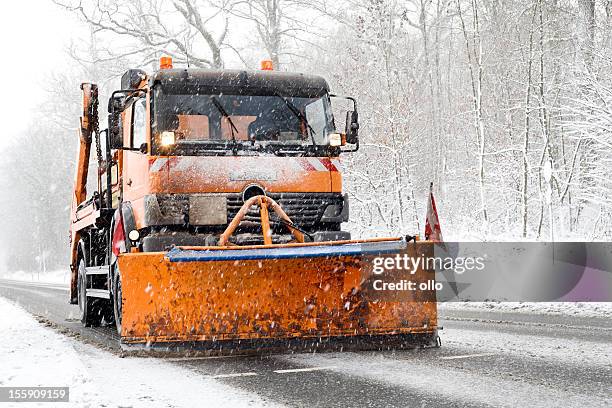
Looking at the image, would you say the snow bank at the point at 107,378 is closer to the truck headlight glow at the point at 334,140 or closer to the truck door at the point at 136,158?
the truck door at the point at 136,158

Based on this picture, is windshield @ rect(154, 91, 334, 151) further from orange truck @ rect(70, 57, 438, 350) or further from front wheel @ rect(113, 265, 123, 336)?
front wheel @ rect(113, 265, 123, 336)

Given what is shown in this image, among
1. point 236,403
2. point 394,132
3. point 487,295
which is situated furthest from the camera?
point 394,132

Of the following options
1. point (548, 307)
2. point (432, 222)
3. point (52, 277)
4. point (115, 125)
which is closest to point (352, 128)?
point (432, 222)

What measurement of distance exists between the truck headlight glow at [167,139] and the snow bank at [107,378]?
2.07 m

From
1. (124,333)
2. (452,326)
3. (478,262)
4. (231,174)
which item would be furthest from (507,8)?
(124,333)

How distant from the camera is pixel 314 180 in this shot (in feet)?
26.8

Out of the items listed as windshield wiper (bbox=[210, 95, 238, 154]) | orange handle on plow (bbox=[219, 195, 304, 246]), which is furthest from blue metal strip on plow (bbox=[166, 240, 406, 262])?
windshield wiper (bbox=[210, 95, 238, 154])

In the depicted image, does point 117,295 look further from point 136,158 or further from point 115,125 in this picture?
point 115,125

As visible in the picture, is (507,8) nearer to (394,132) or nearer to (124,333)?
(394,132)

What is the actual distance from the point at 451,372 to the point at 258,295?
181cm

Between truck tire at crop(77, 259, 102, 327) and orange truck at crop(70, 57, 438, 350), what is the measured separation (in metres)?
0.75

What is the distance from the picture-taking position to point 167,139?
777cm

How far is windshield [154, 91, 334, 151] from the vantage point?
7965 mm

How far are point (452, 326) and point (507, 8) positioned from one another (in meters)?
17.7
